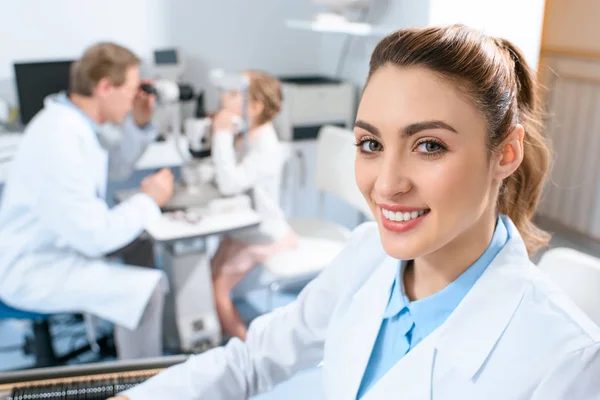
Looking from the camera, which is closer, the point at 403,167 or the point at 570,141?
the point at 403,167

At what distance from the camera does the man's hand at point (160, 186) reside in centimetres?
199

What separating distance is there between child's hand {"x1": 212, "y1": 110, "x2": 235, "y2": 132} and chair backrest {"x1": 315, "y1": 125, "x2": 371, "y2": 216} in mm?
365

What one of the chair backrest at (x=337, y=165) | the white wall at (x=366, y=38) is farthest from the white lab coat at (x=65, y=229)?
the white wall at (x=366, y=38)

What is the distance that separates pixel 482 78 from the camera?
0.71 meters

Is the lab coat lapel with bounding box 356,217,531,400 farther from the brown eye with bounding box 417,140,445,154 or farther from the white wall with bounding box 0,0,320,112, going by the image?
the white wall with bounding box 0,0,320,112

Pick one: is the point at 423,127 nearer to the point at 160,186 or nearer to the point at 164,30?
the point at 160,186

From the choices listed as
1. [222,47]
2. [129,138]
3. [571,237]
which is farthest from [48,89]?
[571,237]

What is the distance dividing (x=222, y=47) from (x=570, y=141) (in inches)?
57.0

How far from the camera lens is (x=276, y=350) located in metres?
1.00

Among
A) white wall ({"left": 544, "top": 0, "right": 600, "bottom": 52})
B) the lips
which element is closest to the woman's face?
the lips

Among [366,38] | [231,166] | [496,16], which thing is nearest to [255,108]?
[231,166]

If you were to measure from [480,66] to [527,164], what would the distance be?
0.24m

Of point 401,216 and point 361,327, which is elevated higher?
point 401,216

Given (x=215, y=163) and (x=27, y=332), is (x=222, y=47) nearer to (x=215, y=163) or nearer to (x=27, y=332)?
(x=215, y=163)
